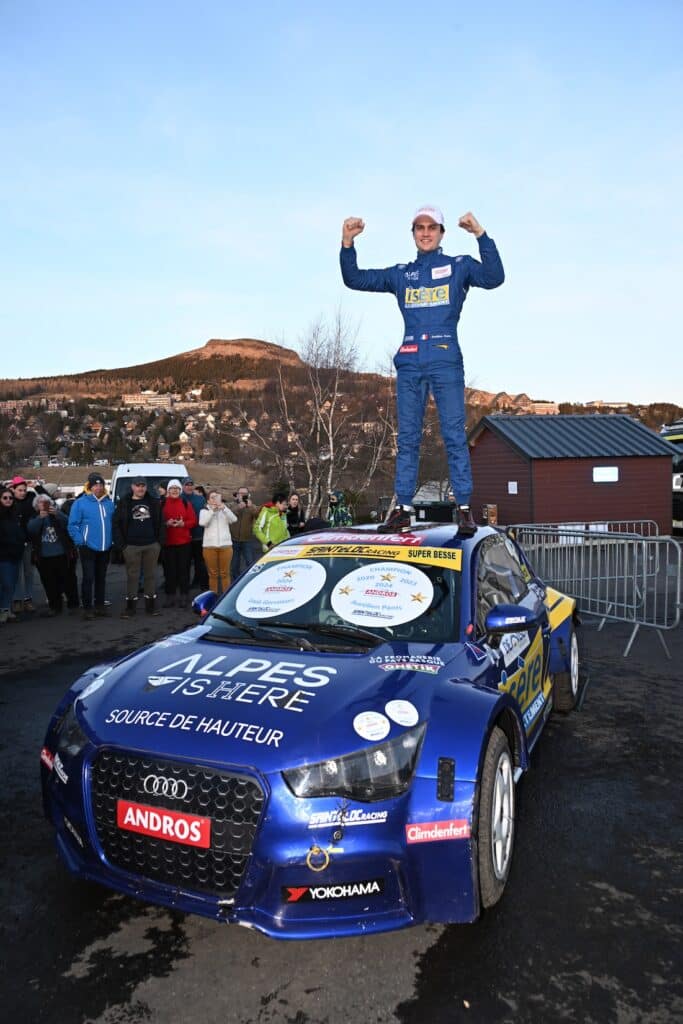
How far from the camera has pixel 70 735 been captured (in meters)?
3.03

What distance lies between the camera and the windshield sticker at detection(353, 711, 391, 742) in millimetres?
2705

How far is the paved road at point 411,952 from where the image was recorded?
7.98 feet

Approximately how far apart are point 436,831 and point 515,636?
1710 mm

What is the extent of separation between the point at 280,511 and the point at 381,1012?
10.0m

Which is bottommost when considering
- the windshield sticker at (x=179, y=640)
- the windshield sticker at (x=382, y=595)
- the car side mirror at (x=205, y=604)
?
the windshield sticker at (x=179, y=640)

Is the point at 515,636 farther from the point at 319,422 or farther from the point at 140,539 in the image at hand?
the point at 319,422

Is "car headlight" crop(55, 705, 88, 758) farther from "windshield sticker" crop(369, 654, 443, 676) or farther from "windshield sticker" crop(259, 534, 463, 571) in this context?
"windshield sticker" crop(259, 534, 463, 571)

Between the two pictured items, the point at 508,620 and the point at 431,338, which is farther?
the point at 431,338

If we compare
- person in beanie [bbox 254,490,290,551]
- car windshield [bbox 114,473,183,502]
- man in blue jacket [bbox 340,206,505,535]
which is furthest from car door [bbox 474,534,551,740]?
Result: car windshield [bbox 114,473,183,502]

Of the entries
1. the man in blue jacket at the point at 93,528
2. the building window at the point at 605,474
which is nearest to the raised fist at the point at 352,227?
the man in blue jacket at the point at 93,528

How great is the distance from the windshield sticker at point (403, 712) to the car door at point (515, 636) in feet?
2.58

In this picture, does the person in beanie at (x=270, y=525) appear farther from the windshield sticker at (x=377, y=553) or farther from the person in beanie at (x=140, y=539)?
the windshield sticker at (x=377, y=553)

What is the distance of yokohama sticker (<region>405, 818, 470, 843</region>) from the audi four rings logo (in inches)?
31.6

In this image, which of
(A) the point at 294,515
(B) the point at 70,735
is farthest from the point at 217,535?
(B) the point at 70,735
